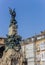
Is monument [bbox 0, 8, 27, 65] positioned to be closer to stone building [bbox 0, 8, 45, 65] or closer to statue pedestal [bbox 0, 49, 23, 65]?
statue pedestal [bbox 0, 49, 23, 65]

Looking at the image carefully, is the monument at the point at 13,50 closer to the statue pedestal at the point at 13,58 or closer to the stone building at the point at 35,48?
the statue pedestal at the point at 13,58

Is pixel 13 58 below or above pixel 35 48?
below

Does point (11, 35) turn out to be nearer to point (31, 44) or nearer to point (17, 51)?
point (17, 51)

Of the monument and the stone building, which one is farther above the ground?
the stone building

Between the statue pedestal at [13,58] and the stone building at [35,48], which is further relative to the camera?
the stone building at [35,48]

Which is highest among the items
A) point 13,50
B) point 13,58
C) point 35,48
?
point 35,48

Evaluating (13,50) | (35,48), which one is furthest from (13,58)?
(35,48)

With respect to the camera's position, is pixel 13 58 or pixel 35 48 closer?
pixel 13 58

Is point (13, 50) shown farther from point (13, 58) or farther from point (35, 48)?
point (35, 48)

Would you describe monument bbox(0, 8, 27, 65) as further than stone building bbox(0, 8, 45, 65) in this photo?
No

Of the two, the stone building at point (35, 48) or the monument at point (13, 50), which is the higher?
the stone building at point (35, 48)

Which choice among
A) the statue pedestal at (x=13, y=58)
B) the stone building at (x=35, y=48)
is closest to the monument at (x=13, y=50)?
the statue pedestal at (x=13, y=58)

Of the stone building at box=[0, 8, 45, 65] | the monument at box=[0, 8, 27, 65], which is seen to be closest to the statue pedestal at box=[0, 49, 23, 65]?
the monument at box=[0, 8, 27, 65]

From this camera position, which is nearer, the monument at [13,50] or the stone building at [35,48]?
the monument at [13,50]
